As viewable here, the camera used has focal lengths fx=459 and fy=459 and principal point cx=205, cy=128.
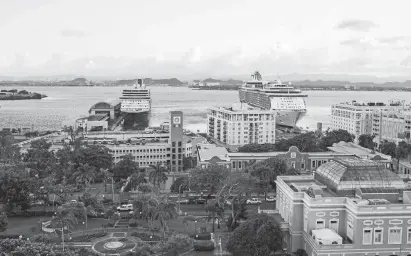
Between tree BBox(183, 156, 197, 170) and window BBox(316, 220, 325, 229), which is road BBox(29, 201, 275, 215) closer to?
window BBox(316, 220, 325, 229)

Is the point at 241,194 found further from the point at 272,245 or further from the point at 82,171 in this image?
the point at 82,171

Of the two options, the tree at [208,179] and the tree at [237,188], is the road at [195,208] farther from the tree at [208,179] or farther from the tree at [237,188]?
the tree at [237,188]

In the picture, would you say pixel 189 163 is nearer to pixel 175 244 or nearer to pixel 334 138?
pixel 334 138

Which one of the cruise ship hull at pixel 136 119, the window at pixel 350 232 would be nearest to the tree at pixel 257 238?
the window at pixel 350 232

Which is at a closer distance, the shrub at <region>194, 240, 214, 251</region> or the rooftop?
the shrub at <region>194, 240, 214, 251</region>

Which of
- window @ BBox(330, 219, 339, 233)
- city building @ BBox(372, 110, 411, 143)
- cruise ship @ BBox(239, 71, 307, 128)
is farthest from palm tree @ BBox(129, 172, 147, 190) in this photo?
cruise ship @ BBox(239, 71, 307, 128)

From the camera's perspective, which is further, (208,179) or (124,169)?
(124,169)

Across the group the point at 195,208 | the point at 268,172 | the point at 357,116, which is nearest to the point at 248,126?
the point at 357,116

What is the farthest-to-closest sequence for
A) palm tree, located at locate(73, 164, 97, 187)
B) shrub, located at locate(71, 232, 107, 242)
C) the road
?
palm tree, located at locate(73, 164, 97, 187) → the road → shrub, located at locate(71, 232, 107, 242)
